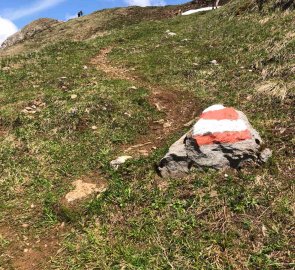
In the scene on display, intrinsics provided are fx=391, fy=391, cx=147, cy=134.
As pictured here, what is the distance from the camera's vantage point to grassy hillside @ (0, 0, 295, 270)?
8.48m

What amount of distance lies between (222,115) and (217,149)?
1.25 meters

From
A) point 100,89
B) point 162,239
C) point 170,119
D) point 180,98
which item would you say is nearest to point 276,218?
point 162,239

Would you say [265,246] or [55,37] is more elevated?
[55,37]


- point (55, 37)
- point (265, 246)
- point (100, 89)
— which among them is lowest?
point (265, 246)

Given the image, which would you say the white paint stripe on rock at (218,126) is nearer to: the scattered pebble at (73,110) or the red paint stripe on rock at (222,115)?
the red paint stripe on rock at (222,115)

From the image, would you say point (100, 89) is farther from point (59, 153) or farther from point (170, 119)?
point (59, 153)

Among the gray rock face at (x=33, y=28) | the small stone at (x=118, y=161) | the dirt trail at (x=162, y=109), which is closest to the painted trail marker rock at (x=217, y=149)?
the small stone at (x=118, y=161)

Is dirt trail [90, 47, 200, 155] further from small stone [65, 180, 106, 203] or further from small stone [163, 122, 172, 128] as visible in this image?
small stone [65, 180, 106, 203]

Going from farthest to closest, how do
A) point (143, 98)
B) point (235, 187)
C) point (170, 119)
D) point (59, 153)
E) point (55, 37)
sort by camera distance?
1. point (55, 37)
2. point (143, 98)
3. point (170, 119)
4. point (59, 153)
5. point (235, 187)

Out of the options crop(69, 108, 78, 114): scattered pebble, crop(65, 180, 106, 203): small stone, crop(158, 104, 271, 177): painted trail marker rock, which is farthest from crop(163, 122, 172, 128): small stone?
crop(65, 180, 106, 203): small stone

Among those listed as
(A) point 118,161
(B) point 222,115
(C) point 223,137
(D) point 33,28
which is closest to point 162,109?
(A) point 118,161

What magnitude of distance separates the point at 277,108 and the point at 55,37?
125ft

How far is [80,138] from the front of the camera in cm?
1377

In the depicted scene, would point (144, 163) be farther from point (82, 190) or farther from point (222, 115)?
point (222, 115)
